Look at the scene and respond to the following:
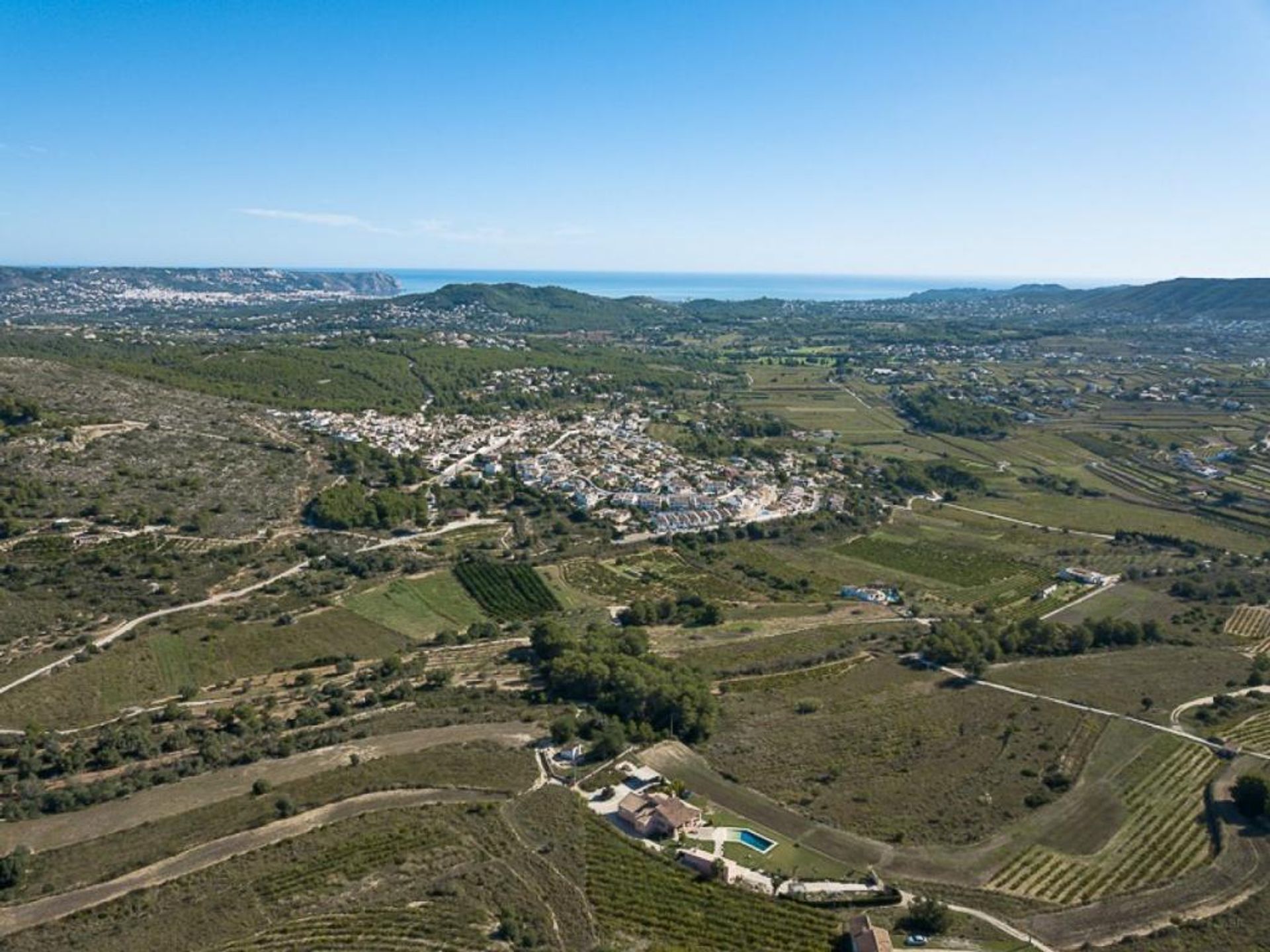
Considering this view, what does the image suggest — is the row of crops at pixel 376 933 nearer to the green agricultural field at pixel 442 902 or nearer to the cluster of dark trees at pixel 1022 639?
the green agricultural field at pixel 442 902

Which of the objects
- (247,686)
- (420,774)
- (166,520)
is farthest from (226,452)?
(420,774)

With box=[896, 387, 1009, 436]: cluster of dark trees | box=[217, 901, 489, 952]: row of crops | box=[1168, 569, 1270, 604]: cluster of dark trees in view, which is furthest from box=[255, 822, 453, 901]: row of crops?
box=[896, 387, 1009, 436]: cluster of dark trees

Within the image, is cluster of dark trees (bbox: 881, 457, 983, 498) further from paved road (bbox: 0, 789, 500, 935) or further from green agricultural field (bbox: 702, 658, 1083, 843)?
paved road (bbox: 0, 789, 500, 935)

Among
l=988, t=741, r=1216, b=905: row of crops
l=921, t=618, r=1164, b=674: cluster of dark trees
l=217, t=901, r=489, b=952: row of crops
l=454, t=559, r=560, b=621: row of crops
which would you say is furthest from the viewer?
l=454, t=559, r=560, b=621: row of crops

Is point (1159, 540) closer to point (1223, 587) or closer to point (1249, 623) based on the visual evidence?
point (1223, 587)

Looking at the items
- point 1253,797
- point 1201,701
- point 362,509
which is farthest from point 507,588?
point 1253,797

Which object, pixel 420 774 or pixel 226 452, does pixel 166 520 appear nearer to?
pixel 226 452


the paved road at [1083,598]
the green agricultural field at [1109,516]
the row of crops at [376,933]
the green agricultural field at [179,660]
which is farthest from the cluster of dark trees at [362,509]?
the green agricultural field at [1109,516]

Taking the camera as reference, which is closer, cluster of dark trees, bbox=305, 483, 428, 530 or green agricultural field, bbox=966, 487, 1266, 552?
cluster of dark trees, bbox=305, 483, 428, 530
